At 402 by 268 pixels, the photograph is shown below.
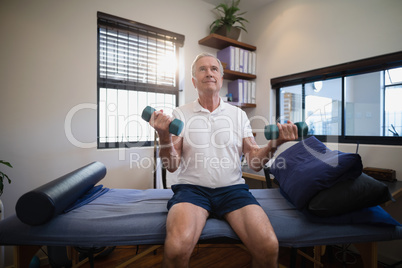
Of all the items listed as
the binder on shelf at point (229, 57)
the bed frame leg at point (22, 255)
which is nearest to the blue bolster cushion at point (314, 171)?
the bed frame leg at point (22, 255)

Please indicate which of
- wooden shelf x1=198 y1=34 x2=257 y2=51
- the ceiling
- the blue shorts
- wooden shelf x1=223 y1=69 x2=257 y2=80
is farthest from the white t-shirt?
the ceiling

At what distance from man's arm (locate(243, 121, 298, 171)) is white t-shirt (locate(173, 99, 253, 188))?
5 cm

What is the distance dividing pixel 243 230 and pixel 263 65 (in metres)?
2.23

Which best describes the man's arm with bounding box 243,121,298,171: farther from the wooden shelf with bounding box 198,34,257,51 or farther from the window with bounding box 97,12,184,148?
the wooden shelf with bounding box 198,34,257,51

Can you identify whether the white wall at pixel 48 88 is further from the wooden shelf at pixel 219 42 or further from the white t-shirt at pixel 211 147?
the white t-shirt at pixel 211 147

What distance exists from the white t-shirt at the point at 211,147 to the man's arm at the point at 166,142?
47 mm

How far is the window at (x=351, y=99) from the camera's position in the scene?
1.85 metres

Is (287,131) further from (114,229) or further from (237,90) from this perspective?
(237,90)

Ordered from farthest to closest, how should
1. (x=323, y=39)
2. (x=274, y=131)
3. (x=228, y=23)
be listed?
(x=228, y=23) → (x=323, y=39) → (x=274, y=131)

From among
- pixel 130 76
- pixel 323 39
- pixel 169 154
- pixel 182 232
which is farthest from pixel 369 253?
pixel 130 76

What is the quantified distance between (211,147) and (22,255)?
3.58 feet

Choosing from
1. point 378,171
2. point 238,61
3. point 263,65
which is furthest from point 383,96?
point 238,61

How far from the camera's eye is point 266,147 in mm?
1246

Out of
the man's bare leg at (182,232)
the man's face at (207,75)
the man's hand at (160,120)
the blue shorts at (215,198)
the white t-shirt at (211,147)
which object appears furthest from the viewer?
the man's face at (207,75)
